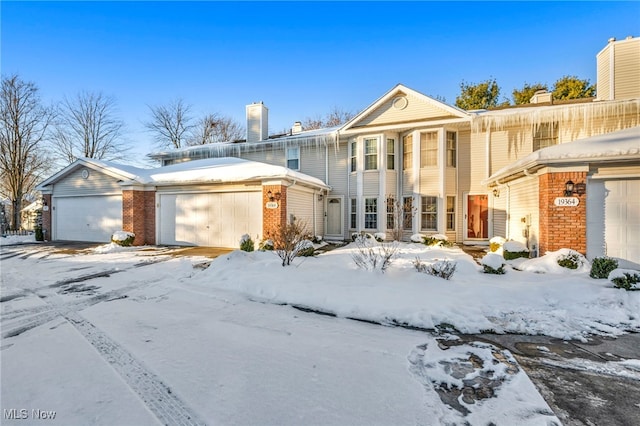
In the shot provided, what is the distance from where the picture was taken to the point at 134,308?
4688 millimetres

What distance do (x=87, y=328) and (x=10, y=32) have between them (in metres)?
10.7

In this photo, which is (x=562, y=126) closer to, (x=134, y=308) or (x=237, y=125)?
(x=134, y=308)

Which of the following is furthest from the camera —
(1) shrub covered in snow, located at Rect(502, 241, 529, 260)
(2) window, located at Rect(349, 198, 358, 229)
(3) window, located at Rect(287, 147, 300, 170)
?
(3) window, located at Rect(287, 147, 300, 170)

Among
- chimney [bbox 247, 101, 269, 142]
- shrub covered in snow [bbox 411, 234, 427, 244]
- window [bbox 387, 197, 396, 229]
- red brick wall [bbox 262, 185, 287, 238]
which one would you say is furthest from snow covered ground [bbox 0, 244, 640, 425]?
chimney [bbox 247, 101, 269, 142]

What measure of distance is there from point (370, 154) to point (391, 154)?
1022 mm

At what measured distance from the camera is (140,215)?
12648 millimetres

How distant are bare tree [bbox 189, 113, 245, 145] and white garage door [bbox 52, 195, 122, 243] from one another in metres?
17.1

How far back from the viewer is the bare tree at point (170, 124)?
30.3 meters

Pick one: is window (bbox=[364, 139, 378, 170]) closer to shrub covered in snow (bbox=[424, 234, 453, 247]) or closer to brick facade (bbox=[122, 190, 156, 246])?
shrub covered in snow (bbox=[424, 234, 453, 247])

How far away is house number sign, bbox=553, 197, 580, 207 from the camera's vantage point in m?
6.96

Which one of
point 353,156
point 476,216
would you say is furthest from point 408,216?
point 353,156

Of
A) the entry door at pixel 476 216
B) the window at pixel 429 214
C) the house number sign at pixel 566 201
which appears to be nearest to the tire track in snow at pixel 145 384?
the house number sign at pixel 566 201

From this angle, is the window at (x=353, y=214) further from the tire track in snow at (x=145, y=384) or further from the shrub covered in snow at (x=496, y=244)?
the tire track in snow at (x=145, y=384)

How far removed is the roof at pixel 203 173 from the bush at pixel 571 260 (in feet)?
27.8
